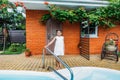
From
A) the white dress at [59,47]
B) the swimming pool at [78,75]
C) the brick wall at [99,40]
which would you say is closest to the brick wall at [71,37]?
the brick wall at [99,40]

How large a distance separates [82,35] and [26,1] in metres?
4.27

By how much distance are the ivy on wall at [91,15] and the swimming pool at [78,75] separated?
5045 mm

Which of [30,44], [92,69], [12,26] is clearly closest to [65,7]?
[30,44]

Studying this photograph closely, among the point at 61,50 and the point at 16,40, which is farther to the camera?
the point at 16,40

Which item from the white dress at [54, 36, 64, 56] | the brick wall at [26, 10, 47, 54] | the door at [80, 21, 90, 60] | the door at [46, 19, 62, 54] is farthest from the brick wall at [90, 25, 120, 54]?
the white dress at [54, 36, 64, 56]

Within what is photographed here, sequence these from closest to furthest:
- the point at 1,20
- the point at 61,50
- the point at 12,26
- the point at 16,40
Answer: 1. the point at 61,50
2. the point at 1,20
3. the point at 16,40
4. the point at 12,26

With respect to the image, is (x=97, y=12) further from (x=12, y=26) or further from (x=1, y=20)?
(x=12, y=26)

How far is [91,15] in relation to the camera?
11172 mm

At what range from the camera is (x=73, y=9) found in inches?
470

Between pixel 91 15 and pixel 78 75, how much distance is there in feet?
19.9

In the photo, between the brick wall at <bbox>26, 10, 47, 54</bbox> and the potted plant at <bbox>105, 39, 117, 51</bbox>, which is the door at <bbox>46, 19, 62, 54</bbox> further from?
the potted plant at <bbox>105, 39, 117, 51</bbox>

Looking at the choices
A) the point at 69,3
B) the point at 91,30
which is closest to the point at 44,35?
the point at 69,3

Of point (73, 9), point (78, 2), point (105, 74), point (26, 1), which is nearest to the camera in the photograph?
point (105, 74)

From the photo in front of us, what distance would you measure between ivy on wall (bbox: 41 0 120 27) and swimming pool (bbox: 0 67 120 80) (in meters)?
5.05
